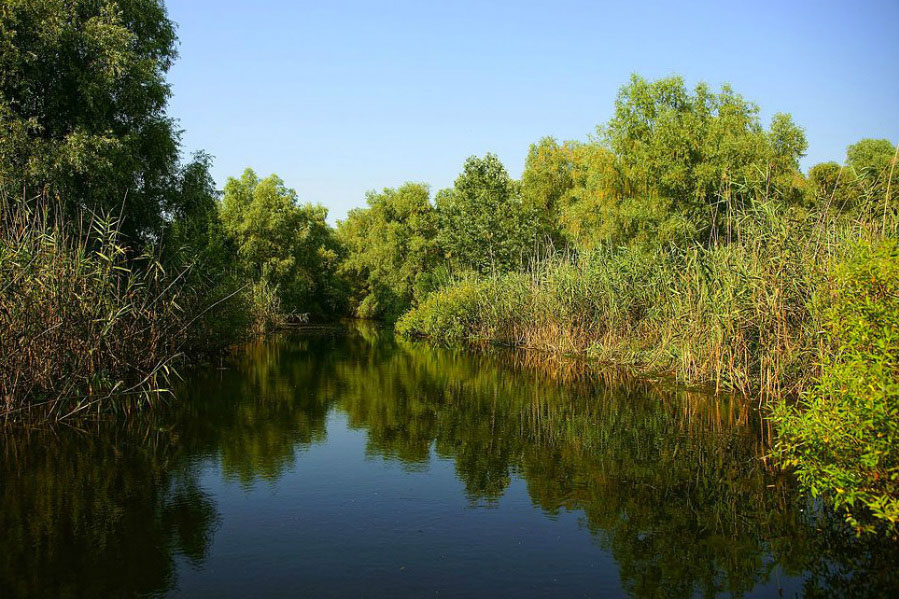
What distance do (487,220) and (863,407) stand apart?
114 ft

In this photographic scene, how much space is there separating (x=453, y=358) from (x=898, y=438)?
20.0m

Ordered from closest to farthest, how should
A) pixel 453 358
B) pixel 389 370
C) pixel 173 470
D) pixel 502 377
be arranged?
pixel 173 470 → pixel 502 377 → pixel 389 370 → pixel 453 358

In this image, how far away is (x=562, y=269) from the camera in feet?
73.6

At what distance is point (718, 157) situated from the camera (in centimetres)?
2664

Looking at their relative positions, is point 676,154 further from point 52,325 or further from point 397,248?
A: point 397,248

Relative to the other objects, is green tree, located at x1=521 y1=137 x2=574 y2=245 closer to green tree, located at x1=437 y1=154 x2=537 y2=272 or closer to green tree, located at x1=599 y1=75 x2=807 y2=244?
green tree, located at x1=437 y1=154 x2=537 y2=272

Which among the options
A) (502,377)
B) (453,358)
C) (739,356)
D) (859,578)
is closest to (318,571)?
(859,578)

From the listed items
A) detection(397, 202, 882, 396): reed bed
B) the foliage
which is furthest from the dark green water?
detection(397, 202, 882, 396): reed bed

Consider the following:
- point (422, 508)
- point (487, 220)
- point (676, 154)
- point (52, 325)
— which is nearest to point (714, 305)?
point (422, 508)

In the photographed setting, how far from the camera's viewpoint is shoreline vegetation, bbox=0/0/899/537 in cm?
724

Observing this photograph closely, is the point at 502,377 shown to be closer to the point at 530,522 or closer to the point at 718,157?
the point at 530,522

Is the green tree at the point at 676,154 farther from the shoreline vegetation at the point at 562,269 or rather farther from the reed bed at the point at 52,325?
the reed bed at the point at 52,325

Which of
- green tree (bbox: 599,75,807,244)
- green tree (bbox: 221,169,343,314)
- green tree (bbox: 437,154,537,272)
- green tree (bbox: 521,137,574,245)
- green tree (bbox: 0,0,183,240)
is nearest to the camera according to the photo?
green tree (bbox: 0,0,183,240)

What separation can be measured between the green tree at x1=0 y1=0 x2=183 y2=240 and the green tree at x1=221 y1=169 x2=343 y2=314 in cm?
2529
